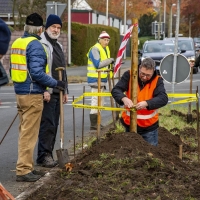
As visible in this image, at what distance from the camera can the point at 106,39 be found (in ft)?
44.0

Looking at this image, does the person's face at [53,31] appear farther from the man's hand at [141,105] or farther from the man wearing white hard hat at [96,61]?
the man wearing white hard hat at [96,61]

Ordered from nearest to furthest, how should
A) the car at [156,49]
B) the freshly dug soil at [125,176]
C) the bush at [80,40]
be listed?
the freshly dug soil at [125,176] < the car at [156,49] < the bush at [80,40]

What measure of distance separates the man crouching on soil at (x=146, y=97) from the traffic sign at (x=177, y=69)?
21.7 ft

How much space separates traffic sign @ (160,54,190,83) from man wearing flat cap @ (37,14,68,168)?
20.8 feet

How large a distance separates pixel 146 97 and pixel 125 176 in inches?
69.2

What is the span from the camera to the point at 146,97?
9016 millimetres

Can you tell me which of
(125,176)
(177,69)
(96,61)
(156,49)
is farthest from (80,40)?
(125,176)

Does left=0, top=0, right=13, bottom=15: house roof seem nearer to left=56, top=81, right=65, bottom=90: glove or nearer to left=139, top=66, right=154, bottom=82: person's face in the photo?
left=56, top=81, right=65, bottom=90: glove

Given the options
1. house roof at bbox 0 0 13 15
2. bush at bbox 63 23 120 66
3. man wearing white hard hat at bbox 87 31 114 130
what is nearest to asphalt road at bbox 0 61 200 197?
man wearing white hard hat at bbox 87 31 114 130

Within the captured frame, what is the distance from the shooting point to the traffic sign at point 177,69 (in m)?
15.8

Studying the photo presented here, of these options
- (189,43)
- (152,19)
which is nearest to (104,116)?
(189,43)

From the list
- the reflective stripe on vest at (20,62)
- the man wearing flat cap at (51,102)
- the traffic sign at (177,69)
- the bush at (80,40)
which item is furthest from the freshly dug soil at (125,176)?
the bush at (80,40)

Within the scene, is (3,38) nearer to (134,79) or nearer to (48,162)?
(134,79)

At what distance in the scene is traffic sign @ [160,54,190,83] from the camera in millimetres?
15836
